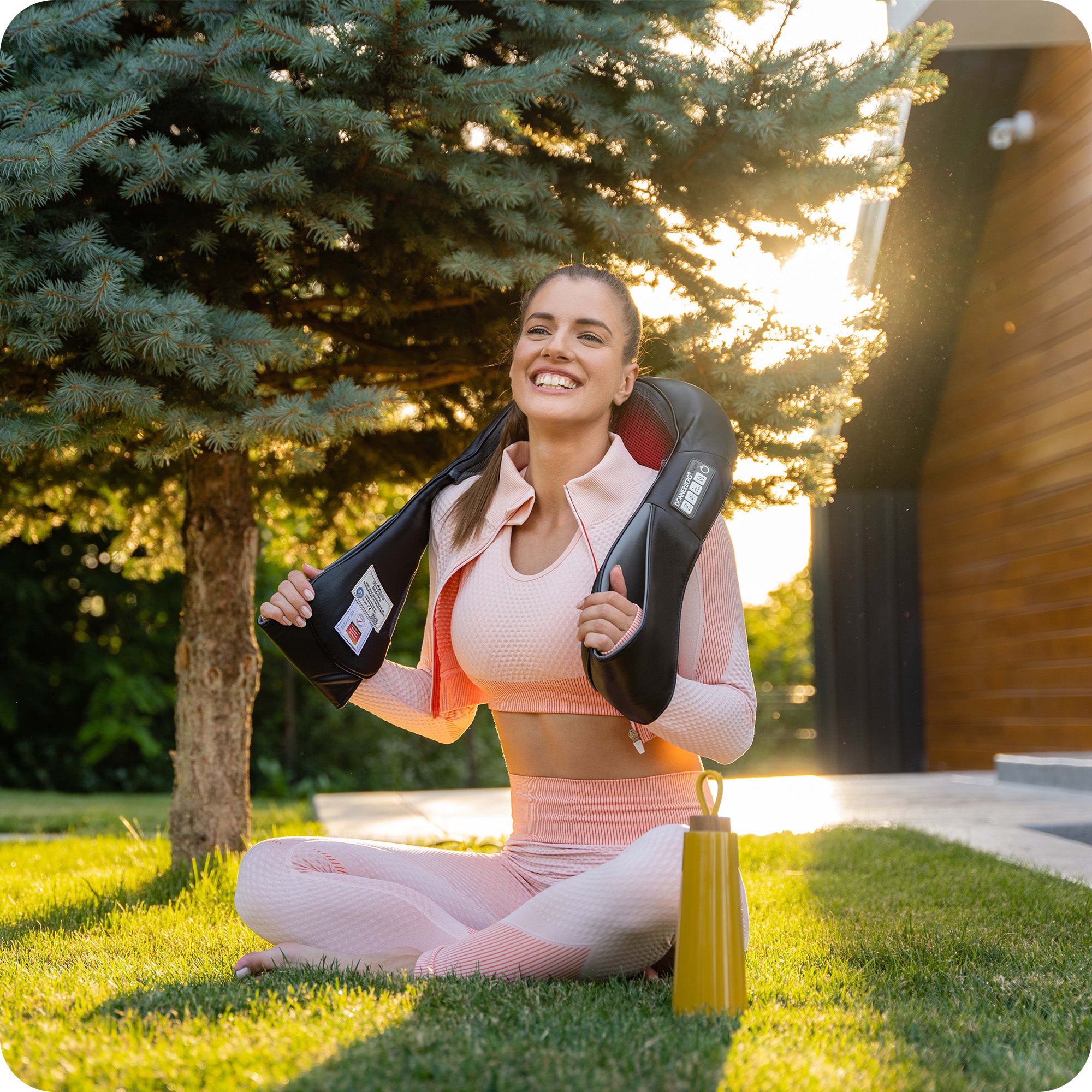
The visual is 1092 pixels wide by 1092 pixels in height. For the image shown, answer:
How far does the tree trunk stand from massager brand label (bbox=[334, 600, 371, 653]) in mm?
1486

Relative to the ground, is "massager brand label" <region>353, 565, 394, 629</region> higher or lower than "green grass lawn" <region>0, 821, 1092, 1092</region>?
higher

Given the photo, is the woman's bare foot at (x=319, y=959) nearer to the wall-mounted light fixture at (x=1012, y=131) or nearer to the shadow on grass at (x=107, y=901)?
the shadow on grass at (x=107, y=901)

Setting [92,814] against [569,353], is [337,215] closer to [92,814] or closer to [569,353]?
[569,353]

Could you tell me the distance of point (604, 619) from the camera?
6.00 feet

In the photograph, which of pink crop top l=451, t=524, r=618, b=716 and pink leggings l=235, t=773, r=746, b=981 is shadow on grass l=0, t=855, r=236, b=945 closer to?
pink leggings l=235, t=773, r=746, b=981

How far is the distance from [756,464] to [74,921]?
2424mm

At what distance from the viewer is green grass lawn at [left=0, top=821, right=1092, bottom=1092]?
1403mm

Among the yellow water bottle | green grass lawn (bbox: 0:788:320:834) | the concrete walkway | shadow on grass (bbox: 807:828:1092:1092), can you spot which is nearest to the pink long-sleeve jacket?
the yellow water bottle

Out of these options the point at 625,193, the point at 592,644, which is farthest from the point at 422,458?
the point at 592,644

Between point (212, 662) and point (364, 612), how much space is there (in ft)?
5.16

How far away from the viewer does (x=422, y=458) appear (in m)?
4.02

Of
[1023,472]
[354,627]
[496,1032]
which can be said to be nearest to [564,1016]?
[496,1032]

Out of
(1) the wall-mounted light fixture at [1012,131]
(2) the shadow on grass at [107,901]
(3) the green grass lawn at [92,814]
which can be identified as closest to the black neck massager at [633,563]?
(2) the shadow on grass at [107,901]

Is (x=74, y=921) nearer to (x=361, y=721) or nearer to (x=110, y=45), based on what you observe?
(x=110, y=45)
